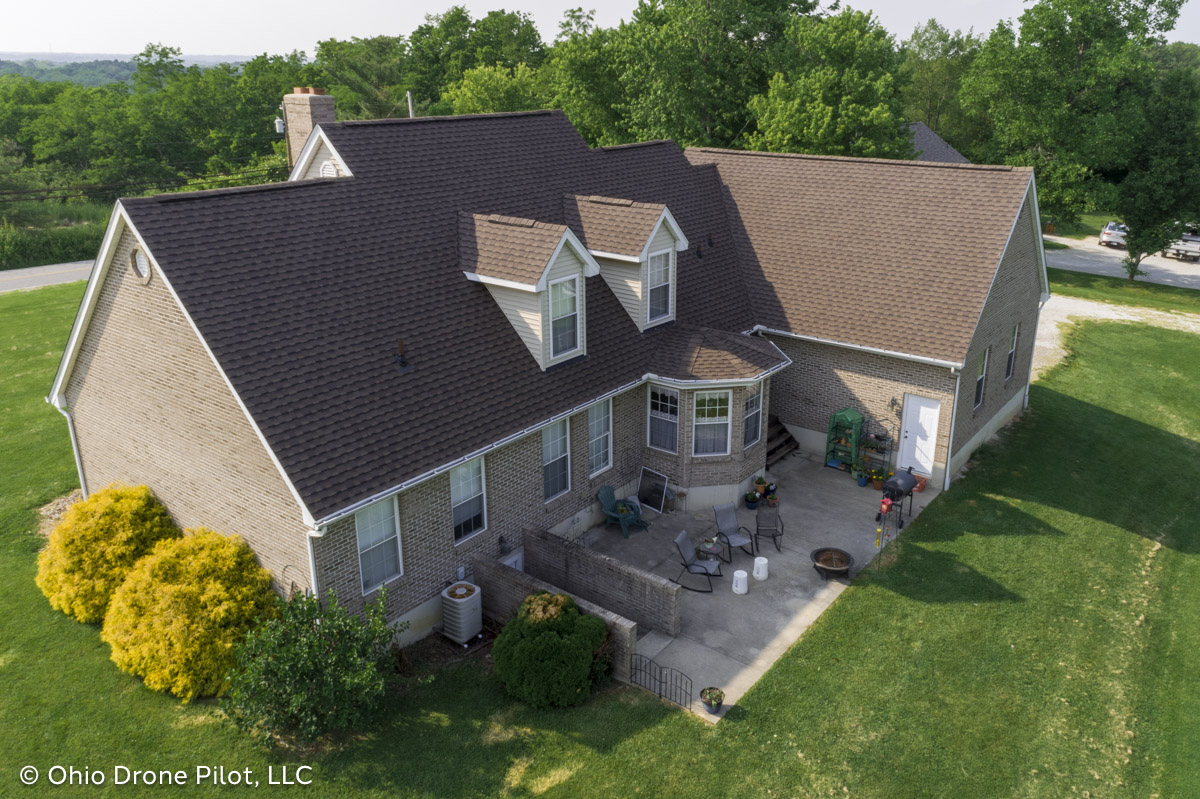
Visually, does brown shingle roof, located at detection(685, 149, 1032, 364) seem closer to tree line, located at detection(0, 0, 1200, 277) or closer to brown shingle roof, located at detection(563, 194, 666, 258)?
brown shingle roof, located at detection(563, 194, 666, 258)

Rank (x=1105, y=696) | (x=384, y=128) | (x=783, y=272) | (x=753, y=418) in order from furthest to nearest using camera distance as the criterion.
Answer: (x=783, y=272)
(x=753, y=418)
(x=384, y=128)
(x=1105, y=696)

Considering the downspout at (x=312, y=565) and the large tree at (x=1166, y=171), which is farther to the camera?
the large tree at (x=1166, y=171)

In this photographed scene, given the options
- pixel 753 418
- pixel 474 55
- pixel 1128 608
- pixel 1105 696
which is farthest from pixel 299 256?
pixel 474 55

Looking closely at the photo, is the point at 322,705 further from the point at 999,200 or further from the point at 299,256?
the point at 999,200

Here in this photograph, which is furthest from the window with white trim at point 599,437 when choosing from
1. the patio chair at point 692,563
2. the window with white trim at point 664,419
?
the patio chair at point 692,563

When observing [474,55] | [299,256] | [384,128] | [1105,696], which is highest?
[474,55]

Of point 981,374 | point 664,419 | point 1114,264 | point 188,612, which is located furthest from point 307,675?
point 1114,264

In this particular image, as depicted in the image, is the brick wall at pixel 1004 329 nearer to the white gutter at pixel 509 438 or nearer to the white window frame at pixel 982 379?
the white window frame at pixel 982 379
